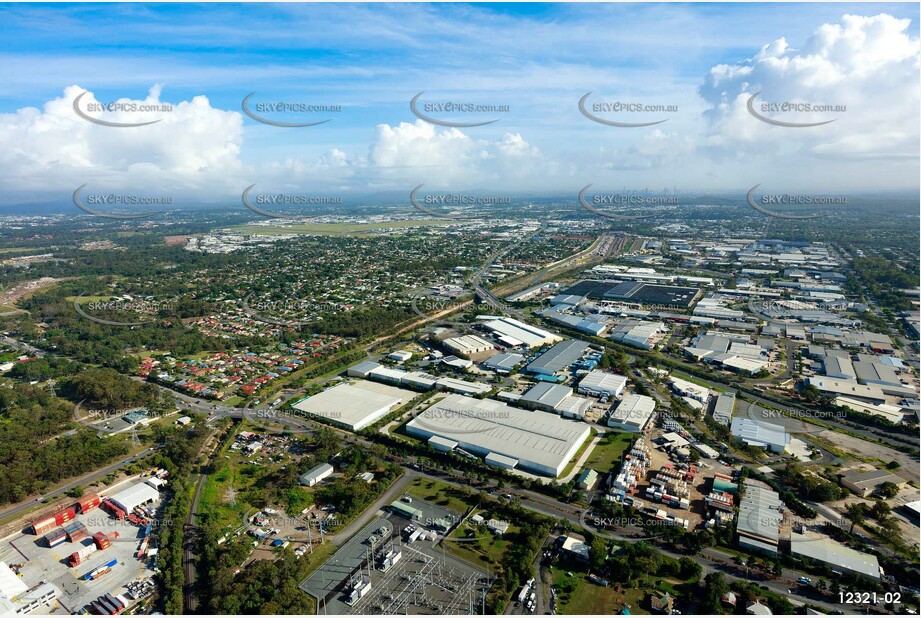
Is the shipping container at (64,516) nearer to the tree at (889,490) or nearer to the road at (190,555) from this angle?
the road at (190,555)

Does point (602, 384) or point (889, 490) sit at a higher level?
point (602, 384)

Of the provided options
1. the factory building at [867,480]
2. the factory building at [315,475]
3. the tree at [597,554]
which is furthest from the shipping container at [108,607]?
the factory building at [867,480]

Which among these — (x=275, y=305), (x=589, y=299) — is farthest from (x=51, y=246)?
(x=589, y=299)

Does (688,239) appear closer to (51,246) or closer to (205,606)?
(205,606)

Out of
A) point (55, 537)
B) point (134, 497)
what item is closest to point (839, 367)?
point (134, 497)

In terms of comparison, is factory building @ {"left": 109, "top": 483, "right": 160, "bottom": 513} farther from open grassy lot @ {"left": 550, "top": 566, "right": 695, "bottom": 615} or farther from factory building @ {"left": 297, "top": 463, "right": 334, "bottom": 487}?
open grassy lot @ {"left": 550, "top": 566, "right": 695, "bottom": 615}

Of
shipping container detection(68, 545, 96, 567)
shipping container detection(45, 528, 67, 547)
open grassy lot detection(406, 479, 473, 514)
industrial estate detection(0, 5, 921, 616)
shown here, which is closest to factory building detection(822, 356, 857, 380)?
industrial estate detection(0, 5, 921, 616)

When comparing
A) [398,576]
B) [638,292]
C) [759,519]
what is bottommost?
[398,576]

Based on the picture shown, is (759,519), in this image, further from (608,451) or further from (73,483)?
(73,483)
